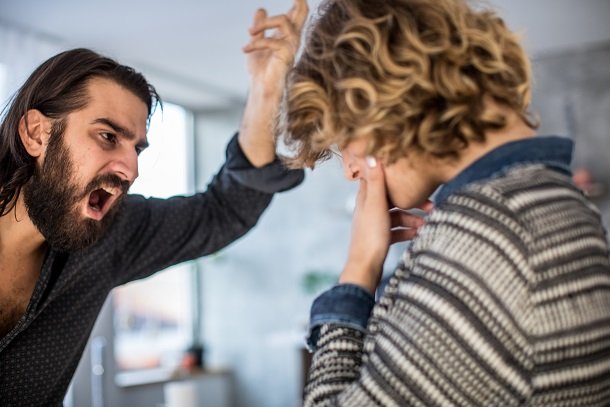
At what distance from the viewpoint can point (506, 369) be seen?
782mm

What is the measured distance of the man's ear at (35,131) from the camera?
5.35 feet

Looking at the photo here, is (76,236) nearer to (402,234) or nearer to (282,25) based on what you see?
(282,25)

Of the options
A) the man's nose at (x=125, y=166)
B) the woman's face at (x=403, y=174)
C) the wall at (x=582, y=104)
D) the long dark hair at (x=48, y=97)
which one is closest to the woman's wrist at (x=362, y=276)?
the woman's face at (x=403, y=174)

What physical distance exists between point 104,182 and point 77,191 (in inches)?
2.6

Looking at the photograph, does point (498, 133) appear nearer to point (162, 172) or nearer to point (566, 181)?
point (566, 181)

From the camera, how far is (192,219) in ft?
5.85

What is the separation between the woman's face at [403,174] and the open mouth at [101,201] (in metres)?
0.74

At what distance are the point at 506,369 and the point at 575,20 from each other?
471cm

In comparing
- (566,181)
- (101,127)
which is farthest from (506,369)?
(101,127)

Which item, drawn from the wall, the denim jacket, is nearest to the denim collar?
the denim jacket

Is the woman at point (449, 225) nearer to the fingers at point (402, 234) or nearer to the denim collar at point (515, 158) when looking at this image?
the denim collar at point (515, 158)

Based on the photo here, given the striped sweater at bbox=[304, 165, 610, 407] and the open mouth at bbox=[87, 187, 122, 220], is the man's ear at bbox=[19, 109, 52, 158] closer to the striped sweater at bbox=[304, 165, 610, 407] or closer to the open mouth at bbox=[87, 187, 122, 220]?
the open mouth at bbox=[87, 187, 122, 220]

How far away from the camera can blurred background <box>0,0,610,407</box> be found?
454 cm

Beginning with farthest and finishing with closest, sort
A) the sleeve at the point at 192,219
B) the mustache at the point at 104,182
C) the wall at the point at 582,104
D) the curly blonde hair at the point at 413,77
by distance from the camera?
the wall at the point at 582,104
the sleeve at the point at 192,219
the mustache at the point at 104,182
the curly blonde hair at the point at 413,77
